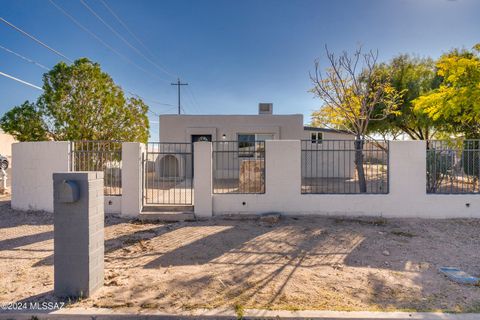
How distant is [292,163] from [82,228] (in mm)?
5194

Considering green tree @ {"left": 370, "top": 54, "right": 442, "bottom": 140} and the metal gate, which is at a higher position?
green tree @ {"left": 370, "top": 54, "right": 442, "bottom": 140}

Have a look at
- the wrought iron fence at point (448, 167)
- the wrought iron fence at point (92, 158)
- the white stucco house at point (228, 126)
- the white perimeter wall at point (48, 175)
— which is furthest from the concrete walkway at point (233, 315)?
the white stucco house at point (228, 126)

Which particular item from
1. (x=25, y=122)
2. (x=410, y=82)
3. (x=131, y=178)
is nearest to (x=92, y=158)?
(x=131, y=178)

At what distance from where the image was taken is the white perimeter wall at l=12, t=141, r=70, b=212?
755cm

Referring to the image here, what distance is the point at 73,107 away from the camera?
10.5 meters

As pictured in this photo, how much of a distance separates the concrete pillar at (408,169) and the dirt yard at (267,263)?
0.74 m

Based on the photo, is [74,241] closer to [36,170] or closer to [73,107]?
[36,170]

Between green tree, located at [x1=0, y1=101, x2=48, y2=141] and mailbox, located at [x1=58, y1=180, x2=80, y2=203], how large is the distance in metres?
8.91

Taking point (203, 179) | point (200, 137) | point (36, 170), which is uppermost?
point (200, 137)

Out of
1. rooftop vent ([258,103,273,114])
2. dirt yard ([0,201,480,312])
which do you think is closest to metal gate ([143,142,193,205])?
dirt yard ([0,201,480,312])

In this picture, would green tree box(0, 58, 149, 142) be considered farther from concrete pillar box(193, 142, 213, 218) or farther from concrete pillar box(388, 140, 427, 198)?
concrete pillar box(388, 140, 427, 198)

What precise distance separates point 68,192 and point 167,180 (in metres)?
11.0

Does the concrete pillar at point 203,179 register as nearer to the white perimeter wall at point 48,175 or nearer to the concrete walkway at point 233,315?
the white perimeter wall at point 48,175

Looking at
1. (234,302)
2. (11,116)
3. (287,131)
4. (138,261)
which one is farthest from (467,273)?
(11,116)
